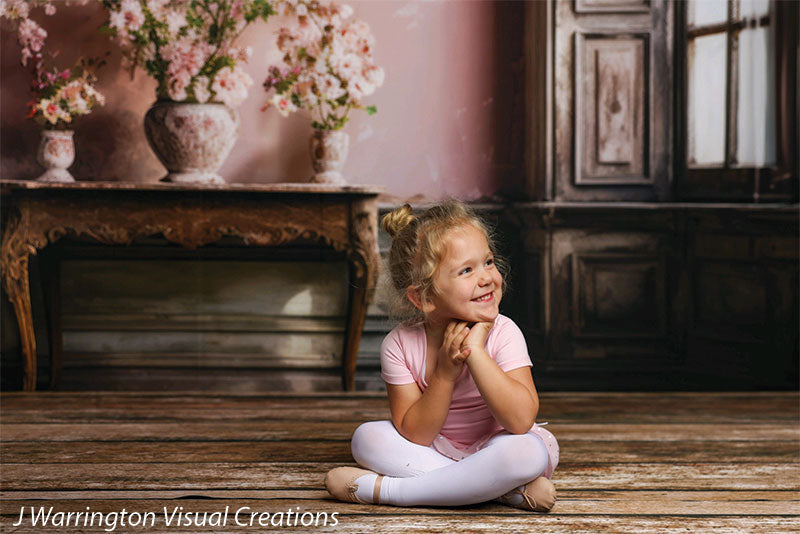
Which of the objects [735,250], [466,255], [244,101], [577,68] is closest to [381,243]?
[244,101]

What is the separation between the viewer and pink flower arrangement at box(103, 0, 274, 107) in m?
2.86

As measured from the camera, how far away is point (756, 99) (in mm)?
3000

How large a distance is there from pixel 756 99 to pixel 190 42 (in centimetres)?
205

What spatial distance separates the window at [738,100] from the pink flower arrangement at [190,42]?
165cm

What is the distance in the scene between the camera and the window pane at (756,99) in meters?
2.96

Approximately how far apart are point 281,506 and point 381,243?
6.43 feet

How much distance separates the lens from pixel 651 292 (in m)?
3.25

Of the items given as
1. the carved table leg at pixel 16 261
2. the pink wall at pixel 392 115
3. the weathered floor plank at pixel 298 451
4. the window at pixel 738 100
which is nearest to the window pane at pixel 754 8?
the window at pixel 738 100

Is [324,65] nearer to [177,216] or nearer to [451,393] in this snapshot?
[177,216]

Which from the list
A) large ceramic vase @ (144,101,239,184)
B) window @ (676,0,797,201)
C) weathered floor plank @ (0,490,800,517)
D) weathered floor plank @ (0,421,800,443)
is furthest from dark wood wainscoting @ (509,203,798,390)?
weathered floor plank @ (0,490,800,517)

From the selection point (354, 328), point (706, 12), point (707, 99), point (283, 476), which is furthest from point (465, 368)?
point (706, 12)

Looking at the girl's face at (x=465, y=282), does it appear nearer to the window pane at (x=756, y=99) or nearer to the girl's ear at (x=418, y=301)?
the girl's ear at (x=418, y=301)

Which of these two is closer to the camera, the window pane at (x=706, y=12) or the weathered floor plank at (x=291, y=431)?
the weathered floor plank at (x=291, y=431)

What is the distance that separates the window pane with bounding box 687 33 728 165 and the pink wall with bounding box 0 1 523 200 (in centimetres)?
67
